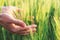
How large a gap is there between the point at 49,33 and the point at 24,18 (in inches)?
7.8

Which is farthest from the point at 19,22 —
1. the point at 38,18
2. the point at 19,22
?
the point at 38,18

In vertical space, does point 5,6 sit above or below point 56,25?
above

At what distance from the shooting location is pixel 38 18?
4.34ft

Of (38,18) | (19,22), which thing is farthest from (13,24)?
(38,18)

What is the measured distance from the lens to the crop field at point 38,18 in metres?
1.30

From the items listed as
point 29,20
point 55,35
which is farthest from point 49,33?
point 29,20

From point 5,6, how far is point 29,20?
0.58 ft

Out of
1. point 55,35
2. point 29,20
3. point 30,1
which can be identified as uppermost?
point 30,1

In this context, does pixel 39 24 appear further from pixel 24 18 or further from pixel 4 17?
pixel 4 17

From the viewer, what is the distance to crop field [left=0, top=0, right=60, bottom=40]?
4.26ft

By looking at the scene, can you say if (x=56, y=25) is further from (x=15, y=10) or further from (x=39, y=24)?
(x=15, y=10)

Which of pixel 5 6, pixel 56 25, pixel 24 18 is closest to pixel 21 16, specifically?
pixel 24 18

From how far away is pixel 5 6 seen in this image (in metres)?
1.32

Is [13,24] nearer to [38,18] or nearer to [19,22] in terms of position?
[19,22]
